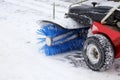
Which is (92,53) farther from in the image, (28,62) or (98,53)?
(28,62)

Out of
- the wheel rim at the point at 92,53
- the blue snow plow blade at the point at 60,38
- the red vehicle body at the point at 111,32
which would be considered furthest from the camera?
the blue snow plow blade at the point at 60,38

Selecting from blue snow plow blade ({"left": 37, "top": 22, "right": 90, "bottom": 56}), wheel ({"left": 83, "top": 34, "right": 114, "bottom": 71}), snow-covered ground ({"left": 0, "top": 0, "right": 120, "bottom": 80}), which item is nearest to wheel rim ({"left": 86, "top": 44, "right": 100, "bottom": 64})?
wheel ({"left": 83, "top": 34, "right": 114, "bottom": 71})

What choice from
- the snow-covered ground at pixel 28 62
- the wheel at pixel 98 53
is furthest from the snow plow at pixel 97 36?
the snow-covered ground at pixel 28 62

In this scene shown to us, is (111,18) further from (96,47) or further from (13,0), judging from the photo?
(13,0)

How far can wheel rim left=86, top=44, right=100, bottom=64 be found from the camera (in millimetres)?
4112

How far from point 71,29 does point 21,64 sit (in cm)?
110

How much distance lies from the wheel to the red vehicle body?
7cm

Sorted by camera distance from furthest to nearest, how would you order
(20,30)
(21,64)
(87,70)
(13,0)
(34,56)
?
(13,0)
(20,30)
(34,56)
(21,64)
(87,70)

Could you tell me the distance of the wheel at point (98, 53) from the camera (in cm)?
389

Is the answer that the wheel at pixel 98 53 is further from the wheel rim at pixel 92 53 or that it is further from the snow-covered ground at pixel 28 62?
the snow-covered ground at pixel 28 62

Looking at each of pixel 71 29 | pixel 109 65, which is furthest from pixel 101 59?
pixel 71 29

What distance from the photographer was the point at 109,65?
3920mm

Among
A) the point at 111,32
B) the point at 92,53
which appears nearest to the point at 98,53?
the point at 92,53

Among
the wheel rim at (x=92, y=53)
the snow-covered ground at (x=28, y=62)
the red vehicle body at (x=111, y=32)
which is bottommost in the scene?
the snow-covered ground at (x=28, y=62)
